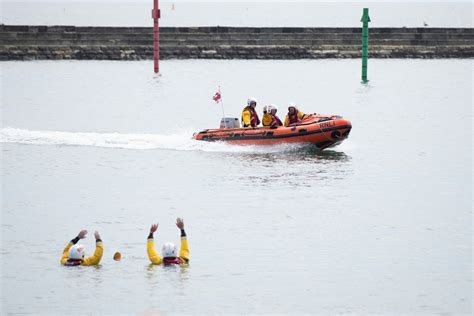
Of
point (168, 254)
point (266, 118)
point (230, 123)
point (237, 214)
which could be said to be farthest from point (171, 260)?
point (230, 123)

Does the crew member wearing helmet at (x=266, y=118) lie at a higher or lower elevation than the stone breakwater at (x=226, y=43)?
lower

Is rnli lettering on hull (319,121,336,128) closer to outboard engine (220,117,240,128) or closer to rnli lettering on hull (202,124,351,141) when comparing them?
rnli lettering on hull (202,124,351,141)

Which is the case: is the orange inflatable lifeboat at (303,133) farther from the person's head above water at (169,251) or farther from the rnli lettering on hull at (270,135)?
the person's head above water at (169,251)

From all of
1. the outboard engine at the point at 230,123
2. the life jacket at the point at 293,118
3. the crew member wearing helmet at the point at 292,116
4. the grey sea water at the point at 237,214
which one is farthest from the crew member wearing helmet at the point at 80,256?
the outboard engine at the point at 230,123

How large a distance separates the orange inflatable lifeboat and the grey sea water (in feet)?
1.36

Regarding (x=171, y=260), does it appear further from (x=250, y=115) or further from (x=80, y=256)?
(x=250, y=115)

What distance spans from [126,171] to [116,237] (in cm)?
926

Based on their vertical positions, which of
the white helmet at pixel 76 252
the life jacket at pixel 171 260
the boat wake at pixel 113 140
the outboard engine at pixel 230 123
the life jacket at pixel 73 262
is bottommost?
the life jacket at pixel 73 262

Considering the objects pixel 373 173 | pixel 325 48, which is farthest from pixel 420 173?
pixel 325 48

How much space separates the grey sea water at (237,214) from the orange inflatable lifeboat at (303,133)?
414mm

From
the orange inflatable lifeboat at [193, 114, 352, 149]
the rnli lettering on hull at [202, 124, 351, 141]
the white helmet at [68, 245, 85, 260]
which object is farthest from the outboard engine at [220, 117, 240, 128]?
the white helmet at [68, 245, 85, 260]

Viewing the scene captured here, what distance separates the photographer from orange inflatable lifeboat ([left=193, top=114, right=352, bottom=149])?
110ft

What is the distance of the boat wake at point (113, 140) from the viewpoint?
3606 cm

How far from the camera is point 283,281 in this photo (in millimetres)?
20516
